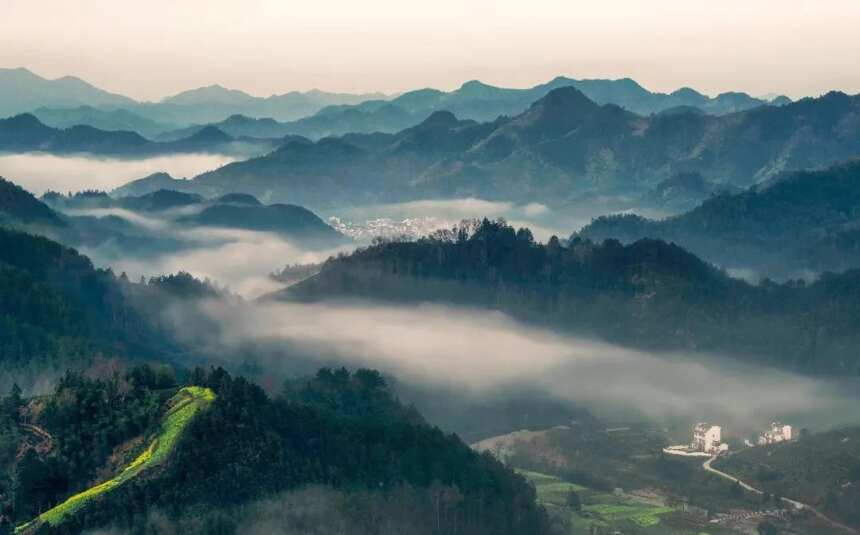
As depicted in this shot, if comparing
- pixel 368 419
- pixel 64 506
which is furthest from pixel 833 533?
pixel 64 506

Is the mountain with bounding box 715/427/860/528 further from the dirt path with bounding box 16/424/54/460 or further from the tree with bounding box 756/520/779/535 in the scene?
the dirt path with bounding box 16/424/54/460

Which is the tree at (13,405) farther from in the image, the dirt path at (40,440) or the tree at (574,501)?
the tree at (574,501)

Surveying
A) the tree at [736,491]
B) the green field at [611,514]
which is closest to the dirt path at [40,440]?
the green field at [611,514]

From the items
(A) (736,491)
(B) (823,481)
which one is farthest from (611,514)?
(B) (823,481)

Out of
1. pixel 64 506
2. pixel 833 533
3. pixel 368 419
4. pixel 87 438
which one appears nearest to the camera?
pixel 64 506

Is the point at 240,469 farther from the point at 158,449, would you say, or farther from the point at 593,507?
the point at 593,507

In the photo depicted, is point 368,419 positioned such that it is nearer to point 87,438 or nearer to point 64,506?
point 87,438

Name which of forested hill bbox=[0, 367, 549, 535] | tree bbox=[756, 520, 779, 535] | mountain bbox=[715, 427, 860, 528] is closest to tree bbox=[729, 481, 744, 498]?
mountain bbox=[715, 427, 860, 528]

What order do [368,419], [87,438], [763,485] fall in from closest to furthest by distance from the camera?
[87,438] → [368,419] → [763,485]
